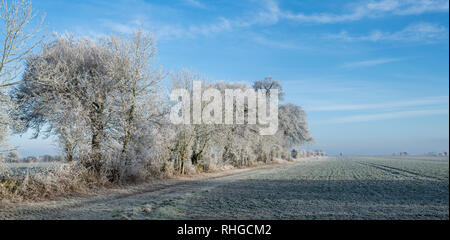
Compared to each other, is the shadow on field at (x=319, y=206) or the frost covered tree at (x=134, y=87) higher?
the frost covered tree at (x=134, y=87)

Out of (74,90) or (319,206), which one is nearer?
(319,206)

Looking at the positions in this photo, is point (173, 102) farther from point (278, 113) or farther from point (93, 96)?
point (278, 113)

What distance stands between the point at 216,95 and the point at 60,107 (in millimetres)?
14600

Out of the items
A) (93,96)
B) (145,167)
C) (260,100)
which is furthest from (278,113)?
(93,96)

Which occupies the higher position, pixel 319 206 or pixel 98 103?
pixel 98 103

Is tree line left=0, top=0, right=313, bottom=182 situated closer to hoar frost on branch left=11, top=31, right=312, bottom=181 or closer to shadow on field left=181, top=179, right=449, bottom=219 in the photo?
hoar frost on branch left=11, top=31, right=312, bottom=181

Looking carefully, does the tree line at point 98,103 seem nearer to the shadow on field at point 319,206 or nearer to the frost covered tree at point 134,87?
the frost covered tree at point 134,87

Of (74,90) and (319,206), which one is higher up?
(74,90)

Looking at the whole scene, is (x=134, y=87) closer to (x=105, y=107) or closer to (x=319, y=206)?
(x=105, y=107)

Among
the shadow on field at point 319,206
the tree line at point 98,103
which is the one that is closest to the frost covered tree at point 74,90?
the tree line at point 98,103

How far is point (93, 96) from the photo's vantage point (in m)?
14.8

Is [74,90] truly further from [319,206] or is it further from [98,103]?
[319,206]

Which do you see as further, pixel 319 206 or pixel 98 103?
pixel 98 103

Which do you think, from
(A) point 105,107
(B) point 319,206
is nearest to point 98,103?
(A) point 105,107
